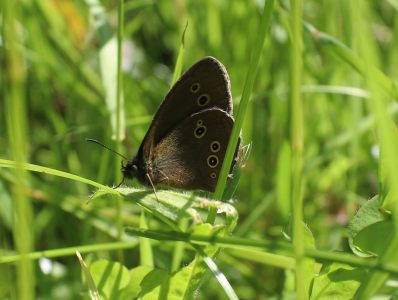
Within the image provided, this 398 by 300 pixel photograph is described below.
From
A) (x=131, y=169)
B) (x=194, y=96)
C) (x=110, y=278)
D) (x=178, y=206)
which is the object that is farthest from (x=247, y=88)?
(x=131, y=169)

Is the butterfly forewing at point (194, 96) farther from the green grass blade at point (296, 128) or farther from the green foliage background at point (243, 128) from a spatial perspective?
the green grass blade at point (296, 128)

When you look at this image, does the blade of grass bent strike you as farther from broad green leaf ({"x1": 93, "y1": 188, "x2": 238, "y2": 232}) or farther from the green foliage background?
the green foliage background

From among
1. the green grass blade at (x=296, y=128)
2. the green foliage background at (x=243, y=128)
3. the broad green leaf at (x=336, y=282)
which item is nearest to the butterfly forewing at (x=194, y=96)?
the green foliage background at (x=243, y=128)

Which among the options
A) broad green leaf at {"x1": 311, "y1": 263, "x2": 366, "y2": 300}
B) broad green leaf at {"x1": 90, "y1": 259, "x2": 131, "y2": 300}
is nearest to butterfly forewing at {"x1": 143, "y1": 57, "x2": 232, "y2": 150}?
broad green leaf at {"x1": 90, "y1": 259, "x2": 131, "y2": 300}

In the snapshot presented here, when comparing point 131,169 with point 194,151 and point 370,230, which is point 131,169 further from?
point 370,230

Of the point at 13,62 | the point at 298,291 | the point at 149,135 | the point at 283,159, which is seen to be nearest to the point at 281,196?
the point at 283,159

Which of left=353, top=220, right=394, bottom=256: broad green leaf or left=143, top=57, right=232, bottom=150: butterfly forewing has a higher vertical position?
left=143, top=57, right=232, bottom=150: butterfly forewing
